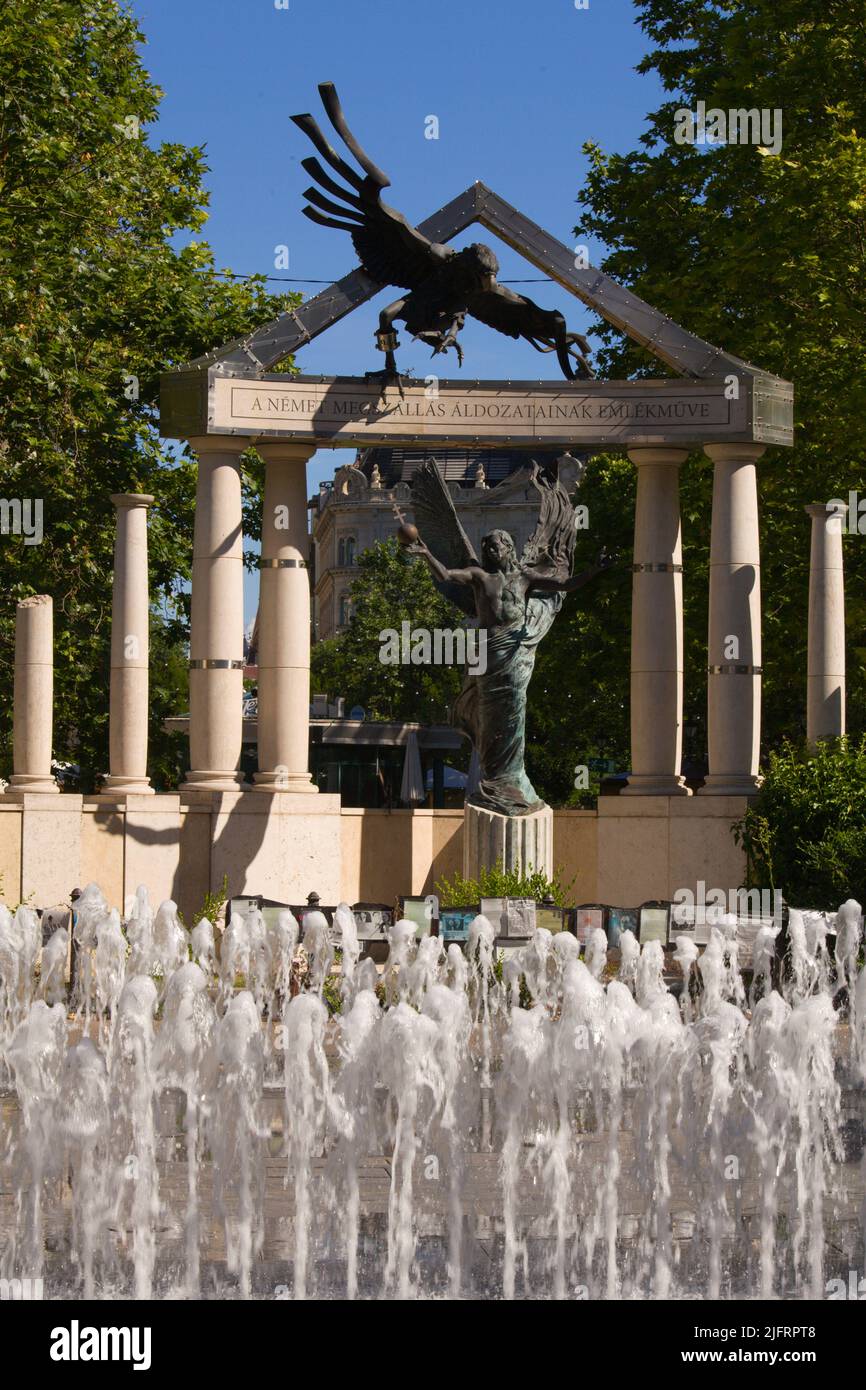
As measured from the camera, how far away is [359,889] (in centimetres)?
2945

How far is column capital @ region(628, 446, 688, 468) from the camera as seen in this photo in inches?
1147

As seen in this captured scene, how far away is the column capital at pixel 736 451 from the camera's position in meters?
28.7

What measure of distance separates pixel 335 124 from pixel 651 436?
19.4 feet

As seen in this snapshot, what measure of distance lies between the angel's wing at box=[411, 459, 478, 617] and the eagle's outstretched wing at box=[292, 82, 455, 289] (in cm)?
269

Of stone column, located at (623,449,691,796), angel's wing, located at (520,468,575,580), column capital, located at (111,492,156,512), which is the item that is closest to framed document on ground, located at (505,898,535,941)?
stone column, located at (623,449,691,796)

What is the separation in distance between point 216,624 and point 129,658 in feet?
4.16

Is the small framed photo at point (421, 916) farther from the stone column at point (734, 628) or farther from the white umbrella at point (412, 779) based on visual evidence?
the white umbrella at point (412, 779)

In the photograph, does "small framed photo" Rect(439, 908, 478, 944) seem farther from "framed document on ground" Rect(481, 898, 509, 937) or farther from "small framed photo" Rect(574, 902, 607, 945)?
"small framed photo" Rect(574, 902, 607, 945)

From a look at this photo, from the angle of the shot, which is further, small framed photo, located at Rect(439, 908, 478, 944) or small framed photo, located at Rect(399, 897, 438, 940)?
small framed photo, located at Rect(399, 897, 438, 940)

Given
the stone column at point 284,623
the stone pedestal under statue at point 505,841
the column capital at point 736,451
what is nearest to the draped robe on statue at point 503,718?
the stone pedestal under statue at point 505,841

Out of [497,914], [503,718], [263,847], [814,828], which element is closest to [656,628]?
[503,718]

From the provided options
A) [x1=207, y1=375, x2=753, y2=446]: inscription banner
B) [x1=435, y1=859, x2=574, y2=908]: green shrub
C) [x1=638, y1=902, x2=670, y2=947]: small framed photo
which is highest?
[x1=207, y1=375, x2=753, y2=446]: inscription banner

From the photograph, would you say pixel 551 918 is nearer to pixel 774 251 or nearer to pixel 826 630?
pixel 826 630

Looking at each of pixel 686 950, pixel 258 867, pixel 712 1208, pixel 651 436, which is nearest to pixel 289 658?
pixel 258 867
